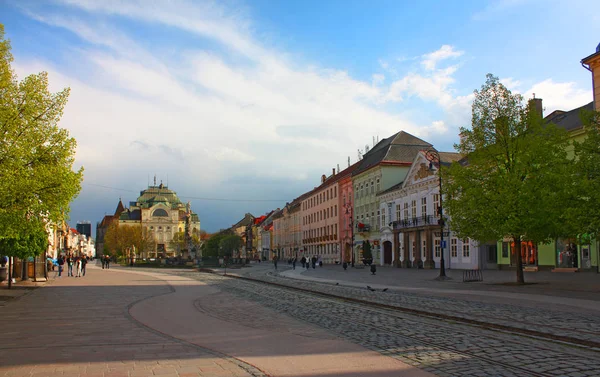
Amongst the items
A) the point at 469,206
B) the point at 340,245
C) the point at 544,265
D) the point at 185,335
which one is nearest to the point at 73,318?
the point at 185,335

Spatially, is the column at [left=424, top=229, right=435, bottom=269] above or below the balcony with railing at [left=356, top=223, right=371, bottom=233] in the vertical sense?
below

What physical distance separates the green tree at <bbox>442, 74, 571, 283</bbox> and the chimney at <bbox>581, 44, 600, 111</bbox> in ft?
25.5

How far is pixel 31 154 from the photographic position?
2017 cm

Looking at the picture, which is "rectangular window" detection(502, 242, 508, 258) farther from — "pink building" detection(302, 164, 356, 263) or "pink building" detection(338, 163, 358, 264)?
"pink building" detection(302, 164, 356, 263)

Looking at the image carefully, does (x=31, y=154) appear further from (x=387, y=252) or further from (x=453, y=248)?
(x=387, y=252)

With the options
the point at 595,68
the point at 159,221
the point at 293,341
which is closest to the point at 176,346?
the point at 293,341

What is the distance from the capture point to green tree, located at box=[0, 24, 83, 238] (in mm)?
19391

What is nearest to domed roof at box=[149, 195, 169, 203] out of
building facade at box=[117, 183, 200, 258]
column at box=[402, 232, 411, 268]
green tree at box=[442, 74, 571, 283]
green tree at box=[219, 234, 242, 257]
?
building facade at box=[117, 183, 200, 258]

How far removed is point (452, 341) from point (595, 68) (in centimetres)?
2998

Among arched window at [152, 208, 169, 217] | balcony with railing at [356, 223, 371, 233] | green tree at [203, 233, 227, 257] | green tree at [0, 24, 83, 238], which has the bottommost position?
green tree at [203, 233, 227, 257]

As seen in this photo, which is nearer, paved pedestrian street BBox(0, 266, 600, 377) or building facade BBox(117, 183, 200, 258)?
paved pedestrian street BBox(0, 266, 600, 377)

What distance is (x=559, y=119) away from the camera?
43.1 meters

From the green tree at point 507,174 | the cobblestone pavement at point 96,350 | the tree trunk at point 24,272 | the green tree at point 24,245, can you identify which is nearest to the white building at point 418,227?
the green tree at point 507,174

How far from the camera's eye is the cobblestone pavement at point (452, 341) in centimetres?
844
